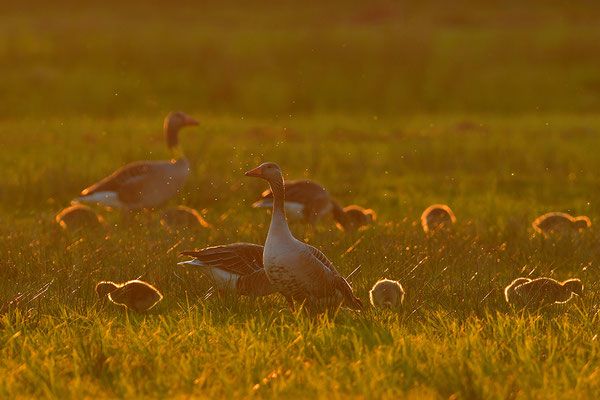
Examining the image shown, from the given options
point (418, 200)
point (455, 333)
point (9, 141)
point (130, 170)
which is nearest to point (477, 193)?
point (418, 200)

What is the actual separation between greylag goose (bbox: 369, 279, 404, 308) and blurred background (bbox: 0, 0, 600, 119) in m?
19.9

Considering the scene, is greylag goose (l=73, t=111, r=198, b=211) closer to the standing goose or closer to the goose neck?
the standing goose

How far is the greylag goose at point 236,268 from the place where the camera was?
7055mm

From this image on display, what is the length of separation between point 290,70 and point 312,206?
19126 mm

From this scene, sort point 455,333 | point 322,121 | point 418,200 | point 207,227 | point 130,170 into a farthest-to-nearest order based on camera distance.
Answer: point 322,121, point 418,200, point 130,170, point 207,227, point 455,333

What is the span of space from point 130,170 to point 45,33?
21728 millimetres

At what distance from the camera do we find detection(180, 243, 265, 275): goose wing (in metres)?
7.10

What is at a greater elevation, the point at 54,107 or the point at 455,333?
the point at 455,333

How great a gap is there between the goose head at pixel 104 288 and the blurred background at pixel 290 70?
19231 millimetres

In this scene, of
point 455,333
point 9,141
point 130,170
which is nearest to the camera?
point 455,333

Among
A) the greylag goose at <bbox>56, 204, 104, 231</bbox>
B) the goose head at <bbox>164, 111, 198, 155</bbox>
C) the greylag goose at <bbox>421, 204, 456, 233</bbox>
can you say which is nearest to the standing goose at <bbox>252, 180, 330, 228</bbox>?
the greylag goose at <bbox>421, 204, 456, 233</bbox>

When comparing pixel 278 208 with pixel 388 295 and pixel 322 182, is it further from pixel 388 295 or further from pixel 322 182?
pixel 322 182

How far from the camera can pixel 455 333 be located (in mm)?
5949

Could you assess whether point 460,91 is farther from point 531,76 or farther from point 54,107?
point 54,107
